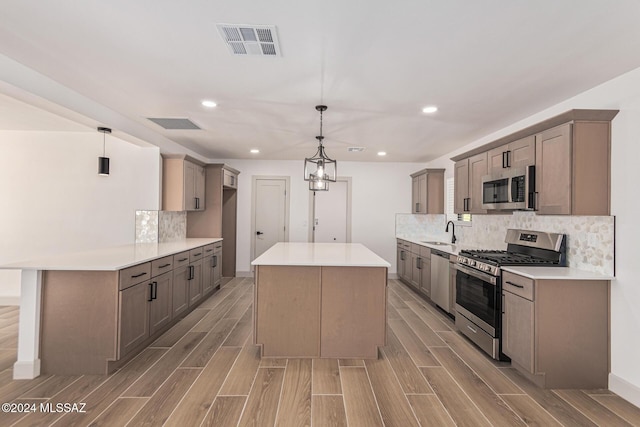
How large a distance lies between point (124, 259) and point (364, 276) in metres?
2.28

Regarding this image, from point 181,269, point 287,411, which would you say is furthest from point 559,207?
point 181,269

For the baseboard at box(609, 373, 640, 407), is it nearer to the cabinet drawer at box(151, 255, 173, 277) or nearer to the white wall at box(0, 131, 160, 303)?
the cabinet drawer at box(151, 255, 173, 277)

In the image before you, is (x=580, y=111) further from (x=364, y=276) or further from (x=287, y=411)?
(x=287, y=411)

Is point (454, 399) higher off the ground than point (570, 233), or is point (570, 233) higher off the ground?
point (570, 233)

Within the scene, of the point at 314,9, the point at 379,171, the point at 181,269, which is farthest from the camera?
the point at 379,171

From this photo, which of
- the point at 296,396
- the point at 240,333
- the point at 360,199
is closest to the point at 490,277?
the point at 296,396

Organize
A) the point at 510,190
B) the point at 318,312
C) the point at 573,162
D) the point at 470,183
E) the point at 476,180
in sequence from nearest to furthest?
the point at 573,162, the point at 318,312, the point at 510,190, the point at 476,180, the point at 470,183

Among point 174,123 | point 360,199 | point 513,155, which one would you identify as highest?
point 174,123

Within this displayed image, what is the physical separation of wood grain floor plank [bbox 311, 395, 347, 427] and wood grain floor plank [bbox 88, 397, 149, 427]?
3.97 feet

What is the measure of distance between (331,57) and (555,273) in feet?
8.14

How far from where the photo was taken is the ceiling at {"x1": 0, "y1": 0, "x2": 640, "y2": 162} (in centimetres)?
179

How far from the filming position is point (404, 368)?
2.84 meters

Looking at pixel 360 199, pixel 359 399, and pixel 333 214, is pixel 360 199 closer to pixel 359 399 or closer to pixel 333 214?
pixel 333 214

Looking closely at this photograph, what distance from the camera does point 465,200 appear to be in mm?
4230
